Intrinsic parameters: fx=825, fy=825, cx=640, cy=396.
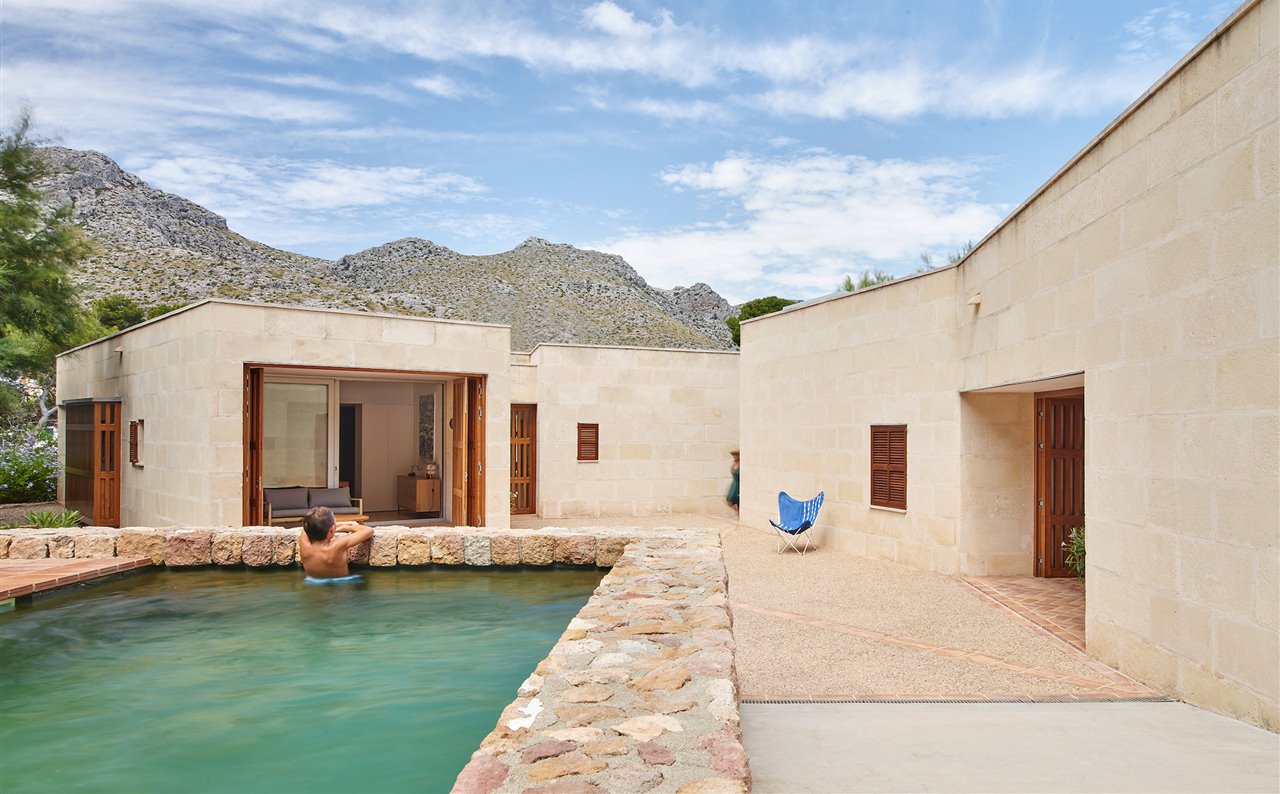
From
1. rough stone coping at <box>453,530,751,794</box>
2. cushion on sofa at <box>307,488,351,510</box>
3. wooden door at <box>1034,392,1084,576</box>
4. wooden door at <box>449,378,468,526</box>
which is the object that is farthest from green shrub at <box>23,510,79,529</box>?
wooden door at <box>1034,392,1084,576</box>

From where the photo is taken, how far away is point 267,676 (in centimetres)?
507

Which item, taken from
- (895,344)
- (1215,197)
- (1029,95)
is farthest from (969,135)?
(1215,197)

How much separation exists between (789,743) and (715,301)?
57.8 meters

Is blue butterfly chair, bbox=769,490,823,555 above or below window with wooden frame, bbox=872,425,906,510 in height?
below

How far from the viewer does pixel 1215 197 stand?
4449mm

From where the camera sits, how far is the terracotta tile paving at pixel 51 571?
20.0 feet

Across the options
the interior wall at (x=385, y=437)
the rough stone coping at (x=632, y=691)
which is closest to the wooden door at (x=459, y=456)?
the interior wall at (x=385, y=437)

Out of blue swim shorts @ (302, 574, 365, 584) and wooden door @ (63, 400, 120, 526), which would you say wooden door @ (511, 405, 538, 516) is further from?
blue swim shorts @ (302, 574, 365, 584)

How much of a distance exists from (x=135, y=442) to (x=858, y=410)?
401 inches

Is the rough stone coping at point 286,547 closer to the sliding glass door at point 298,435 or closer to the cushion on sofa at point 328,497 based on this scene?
the cushion on sofa at point 328,497

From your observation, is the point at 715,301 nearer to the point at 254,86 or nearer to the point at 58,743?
the point at 254,86

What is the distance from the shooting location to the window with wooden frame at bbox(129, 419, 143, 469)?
11.7 meters

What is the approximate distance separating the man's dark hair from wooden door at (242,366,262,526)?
9.98 ft

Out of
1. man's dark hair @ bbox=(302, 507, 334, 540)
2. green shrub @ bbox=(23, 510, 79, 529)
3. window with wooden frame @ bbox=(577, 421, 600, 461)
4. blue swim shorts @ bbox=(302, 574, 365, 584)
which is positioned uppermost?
window with wooden frame @ bbox=(577, 421, 600, 461)
